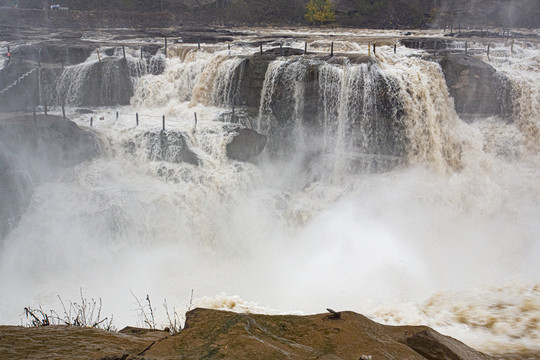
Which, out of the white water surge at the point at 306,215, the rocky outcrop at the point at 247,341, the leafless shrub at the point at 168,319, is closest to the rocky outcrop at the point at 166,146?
the white water surge at the point at 306,215

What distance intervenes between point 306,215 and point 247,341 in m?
9.29

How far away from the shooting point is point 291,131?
14305 mm

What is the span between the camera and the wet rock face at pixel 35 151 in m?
10.7

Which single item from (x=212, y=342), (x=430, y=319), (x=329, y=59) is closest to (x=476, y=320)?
(x=430, y=319)

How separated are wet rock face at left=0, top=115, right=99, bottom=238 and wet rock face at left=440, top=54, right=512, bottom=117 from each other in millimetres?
11250

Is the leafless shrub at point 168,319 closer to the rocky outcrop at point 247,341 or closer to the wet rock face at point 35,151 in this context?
the rocky outcrop at point 247,341

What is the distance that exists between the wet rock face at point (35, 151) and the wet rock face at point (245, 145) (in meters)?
3.89

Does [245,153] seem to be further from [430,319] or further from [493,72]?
[493,72]

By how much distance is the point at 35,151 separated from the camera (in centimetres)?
1188

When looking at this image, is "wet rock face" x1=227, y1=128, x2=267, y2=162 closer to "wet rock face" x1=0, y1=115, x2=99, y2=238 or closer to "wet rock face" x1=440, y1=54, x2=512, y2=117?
"wet rock face" x1=0, y1=115, x2=99, y2=238

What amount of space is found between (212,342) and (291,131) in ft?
37.7

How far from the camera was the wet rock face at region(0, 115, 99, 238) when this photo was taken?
10664 millimetres

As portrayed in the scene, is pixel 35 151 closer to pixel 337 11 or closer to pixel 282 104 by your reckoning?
pixel 282 104

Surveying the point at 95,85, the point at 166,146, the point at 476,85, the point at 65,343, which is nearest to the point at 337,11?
the point at 476,85
